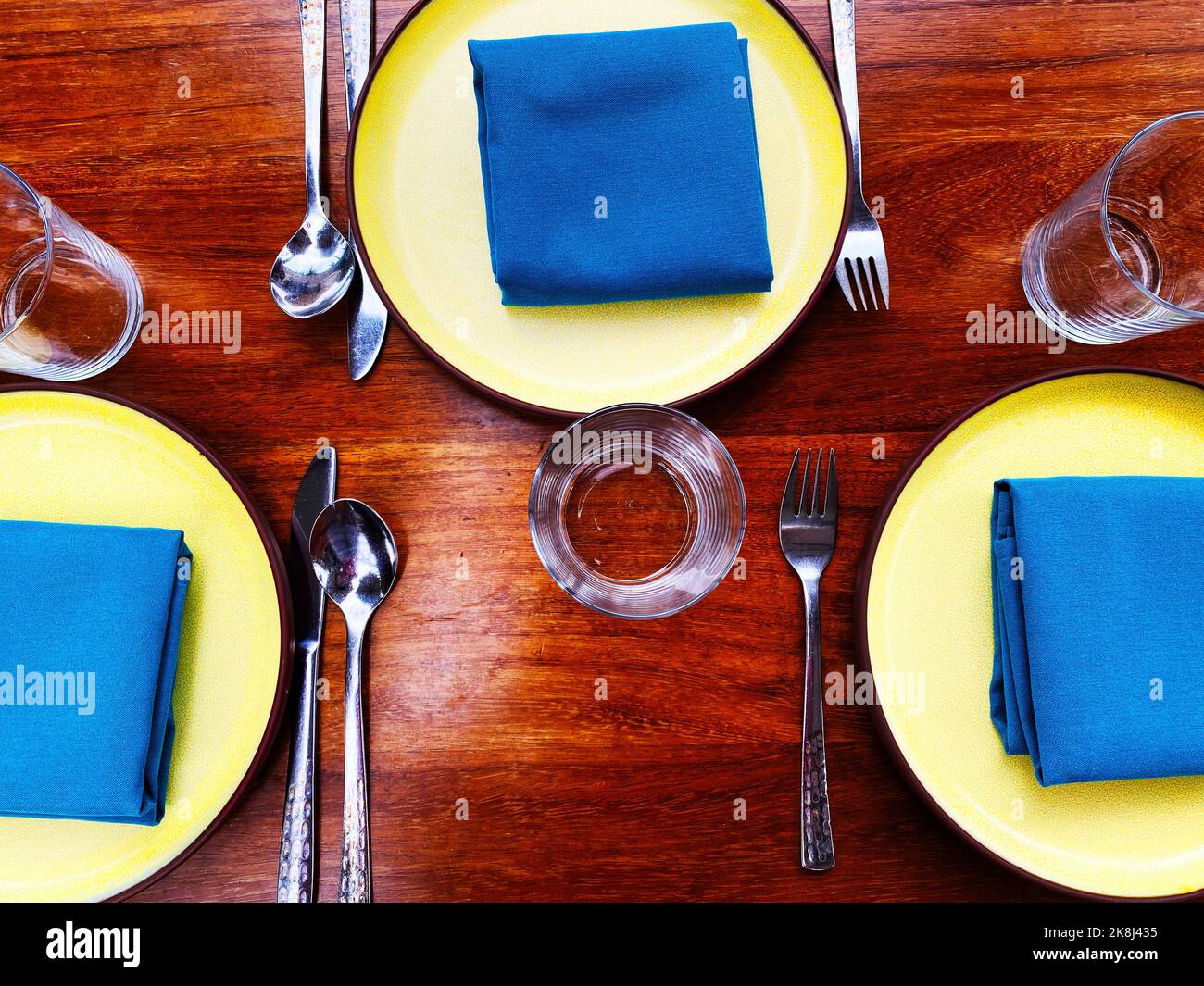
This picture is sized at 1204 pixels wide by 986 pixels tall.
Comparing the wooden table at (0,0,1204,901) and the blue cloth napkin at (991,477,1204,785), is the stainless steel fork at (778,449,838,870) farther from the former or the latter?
the blue cloth napkin at (991,477,1204,785)

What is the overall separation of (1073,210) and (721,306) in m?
0.36

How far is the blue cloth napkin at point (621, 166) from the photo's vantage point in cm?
75

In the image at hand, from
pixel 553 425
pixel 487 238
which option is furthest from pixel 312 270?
pixel 553 425

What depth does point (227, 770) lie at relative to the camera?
741 mm

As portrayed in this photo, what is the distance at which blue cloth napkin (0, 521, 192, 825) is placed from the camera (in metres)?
0.70

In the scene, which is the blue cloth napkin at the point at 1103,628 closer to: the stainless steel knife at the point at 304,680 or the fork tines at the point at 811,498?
the fork tines at the point at 811,498

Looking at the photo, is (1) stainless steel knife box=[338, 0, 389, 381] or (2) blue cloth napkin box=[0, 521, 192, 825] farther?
(1) stainless steel knife box=[338, 0, 389, 381]

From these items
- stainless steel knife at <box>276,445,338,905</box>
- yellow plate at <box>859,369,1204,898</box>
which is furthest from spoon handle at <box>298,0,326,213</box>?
yellow plate at <box>859,369,1204,898</box>

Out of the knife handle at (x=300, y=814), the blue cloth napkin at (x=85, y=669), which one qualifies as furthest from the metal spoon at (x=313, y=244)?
the knife handle at (x=300, y=814)

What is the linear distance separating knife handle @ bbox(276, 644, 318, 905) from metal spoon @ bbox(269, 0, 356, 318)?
0.38 metres

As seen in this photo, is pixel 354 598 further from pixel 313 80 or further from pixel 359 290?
pixel 313 80

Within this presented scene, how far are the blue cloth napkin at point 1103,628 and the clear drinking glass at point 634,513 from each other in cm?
28

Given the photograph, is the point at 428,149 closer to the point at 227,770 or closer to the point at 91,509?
the point at 91,509
